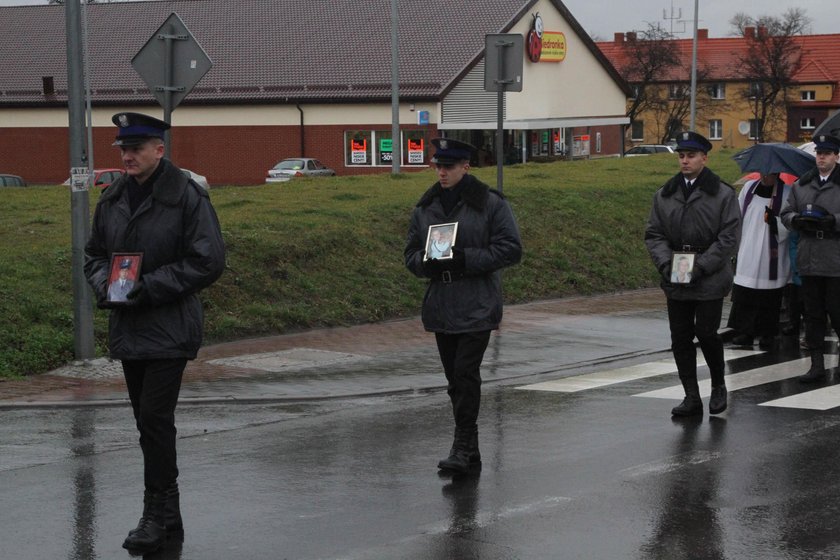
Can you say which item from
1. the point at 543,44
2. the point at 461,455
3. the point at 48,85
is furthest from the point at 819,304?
the point at 48,85

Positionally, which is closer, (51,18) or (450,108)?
(450,108)

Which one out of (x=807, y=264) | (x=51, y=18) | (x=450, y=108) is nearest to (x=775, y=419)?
(x=807, y=264)

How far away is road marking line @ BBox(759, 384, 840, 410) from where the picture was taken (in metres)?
9.95

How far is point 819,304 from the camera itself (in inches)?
440

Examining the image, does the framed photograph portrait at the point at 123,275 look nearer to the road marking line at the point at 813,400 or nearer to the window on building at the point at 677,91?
the road marking line at the point at 813,400

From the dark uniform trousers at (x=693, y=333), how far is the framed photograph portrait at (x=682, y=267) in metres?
0.25

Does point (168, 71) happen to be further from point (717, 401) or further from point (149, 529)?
point (149, 529)

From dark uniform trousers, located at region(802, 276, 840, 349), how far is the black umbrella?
1440mm

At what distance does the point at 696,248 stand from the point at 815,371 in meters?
2.24

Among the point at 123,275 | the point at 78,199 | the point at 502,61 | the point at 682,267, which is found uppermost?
the point at 502,61

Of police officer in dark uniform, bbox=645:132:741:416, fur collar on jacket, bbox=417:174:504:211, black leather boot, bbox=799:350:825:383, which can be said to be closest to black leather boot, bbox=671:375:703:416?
police officer in dark uniform, bbox=645:132:741:416

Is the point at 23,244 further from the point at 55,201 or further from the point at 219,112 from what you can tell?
the point at 219,112

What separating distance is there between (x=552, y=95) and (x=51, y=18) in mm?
22518

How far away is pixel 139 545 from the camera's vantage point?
6.18m
